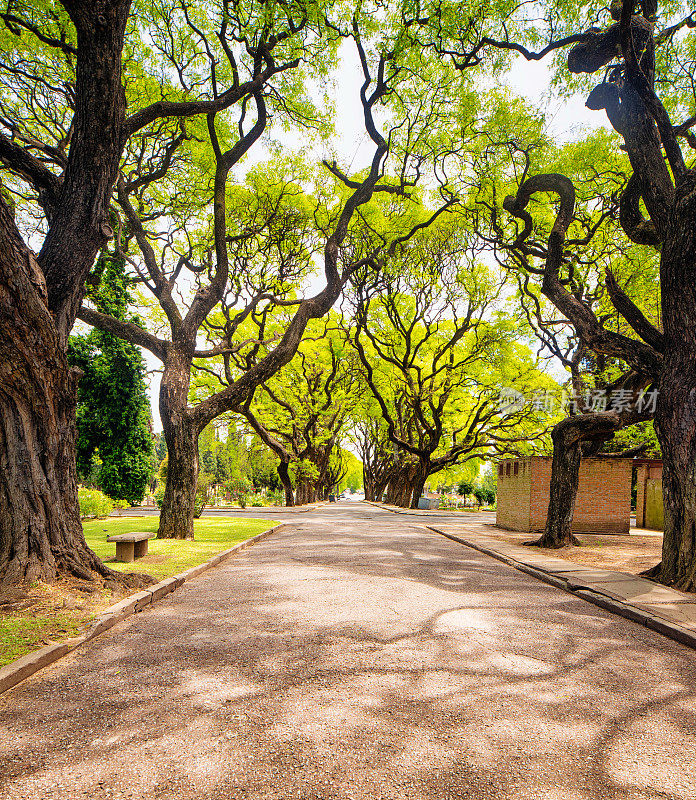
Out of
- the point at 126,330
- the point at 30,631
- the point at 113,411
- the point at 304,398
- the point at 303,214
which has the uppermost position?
the point at 303,214

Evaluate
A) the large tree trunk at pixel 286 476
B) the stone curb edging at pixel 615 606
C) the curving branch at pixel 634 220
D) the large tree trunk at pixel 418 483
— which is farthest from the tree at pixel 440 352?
the stone curb edging at pixel 615 606

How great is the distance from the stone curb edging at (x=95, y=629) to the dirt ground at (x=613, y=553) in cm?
691

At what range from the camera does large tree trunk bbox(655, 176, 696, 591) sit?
20.5 ft

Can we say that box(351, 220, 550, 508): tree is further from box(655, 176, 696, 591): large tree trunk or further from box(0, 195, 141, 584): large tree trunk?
box(0, 195, 141, 584): large tree trunk

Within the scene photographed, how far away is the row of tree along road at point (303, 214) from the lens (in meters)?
5.19

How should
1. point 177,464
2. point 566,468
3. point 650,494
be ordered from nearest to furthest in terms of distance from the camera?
point 177,464, point 566,468, point 650,494

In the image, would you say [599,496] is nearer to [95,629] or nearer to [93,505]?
[95,629]

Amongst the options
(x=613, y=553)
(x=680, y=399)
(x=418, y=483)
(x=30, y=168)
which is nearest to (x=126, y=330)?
(x=30, y=168)

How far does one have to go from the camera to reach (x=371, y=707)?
2.80 meters

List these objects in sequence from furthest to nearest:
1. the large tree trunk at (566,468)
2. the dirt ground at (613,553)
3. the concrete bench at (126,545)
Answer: the large tree trunk at (566,468), the dirt ground at (613,553), the concrete bench at (126,545)

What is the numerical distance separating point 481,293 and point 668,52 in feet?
39.9

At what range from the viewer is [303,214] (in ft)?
55.0

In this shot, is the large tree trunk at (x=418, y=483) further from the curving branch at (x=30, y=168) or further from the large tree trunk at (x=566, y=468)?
the curving branch at (x=30, y=168)

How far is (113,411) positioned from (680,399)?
23306 millimetres
